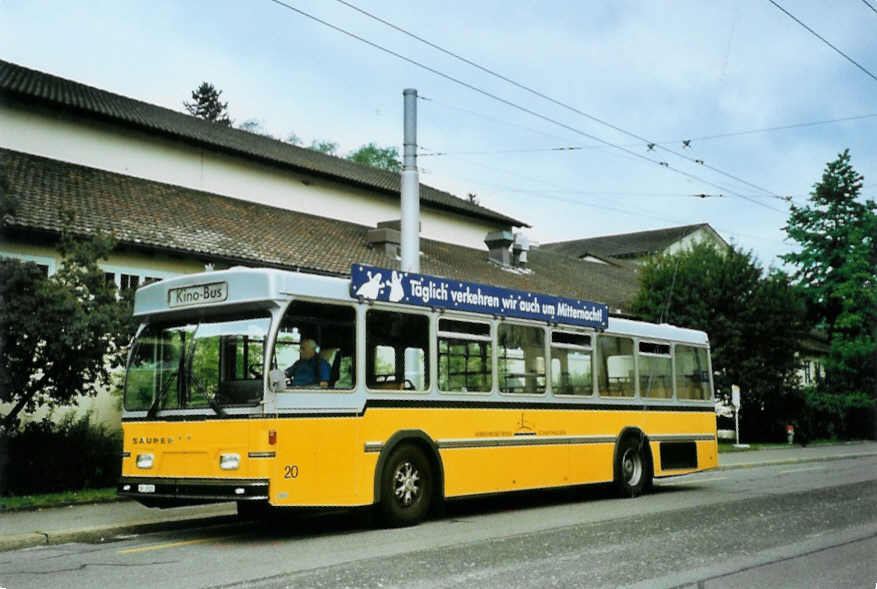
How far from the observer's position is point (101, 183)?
25.8 meters

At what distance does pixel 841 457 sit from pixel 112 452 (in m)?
21.2

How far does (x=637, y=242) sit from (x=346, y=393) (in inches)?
2752

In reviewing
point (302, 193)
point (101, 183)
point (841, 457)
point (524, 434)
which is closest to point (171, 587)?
point (524, 434)

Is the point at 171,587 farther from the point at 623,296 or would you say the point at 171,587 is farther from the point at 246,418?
the point at 623,296

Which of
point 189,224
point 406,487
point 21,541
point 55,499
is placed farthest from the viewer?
point 189,224

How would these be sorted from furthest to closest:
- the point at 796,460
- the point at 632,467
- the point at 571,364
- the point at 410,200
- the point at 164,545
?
1. the point at 796,460
2. the point at 410,200
3. the point at 632,467
4. the point at 571,364
5. the point at 164,545

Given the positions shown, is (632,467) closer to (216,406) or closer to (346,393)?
(346,393)

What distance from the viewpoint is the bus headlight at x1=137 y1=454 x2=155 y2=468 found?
1048 cm

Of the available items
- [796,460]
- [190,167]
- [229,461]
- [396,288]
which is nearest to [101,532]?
[229,461]

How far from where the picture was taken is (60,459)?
49.6 feet

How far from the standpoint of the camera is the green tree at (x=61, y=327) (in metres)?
14.2

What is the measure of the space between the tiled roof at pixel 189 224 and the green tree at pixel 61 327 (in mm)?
1242

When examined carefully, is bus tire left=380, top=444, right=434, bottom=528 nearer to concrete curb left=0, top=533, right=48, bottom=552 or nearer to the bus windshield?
the bus windshield

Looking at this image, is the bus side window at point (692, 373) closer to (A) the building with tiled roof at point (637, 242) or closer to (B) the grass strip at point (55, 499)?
(B) the grass strip at point (55, 499)
